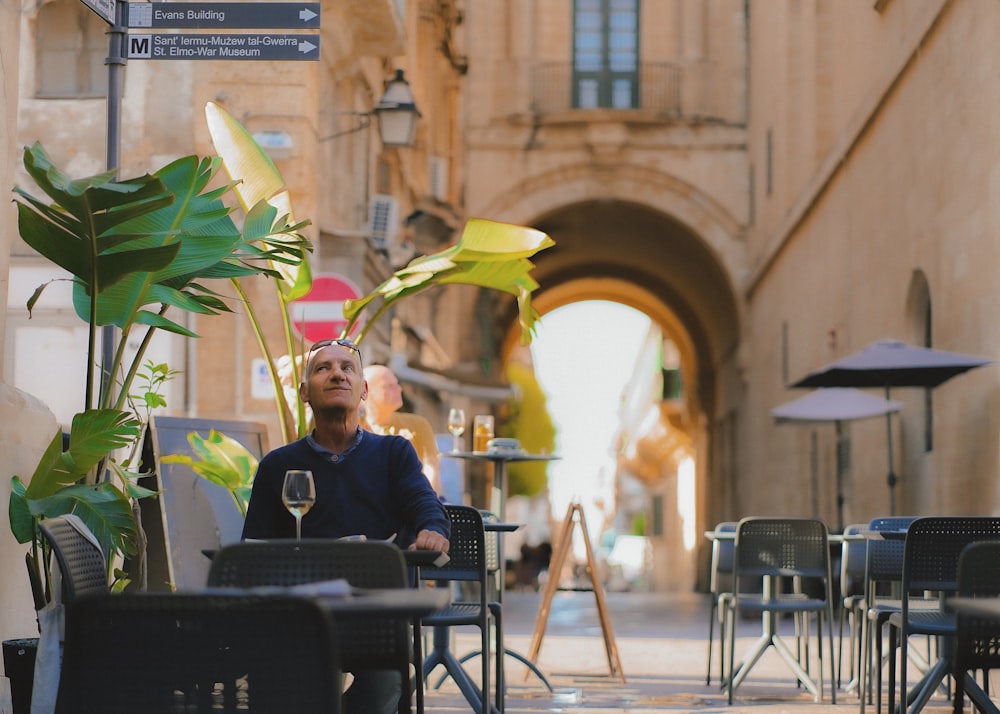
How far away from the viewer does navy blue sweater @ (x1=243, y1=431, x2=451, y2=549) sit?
4.66 meters

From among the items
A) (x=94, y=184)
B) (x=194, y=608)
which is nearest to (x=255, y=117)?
(x=94, y=184)

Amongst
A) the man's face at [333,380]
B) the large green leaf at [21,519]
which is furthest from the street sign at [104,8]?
the man's face at [333,380]

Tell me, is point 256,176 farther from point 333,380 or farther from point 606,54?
point 606,54

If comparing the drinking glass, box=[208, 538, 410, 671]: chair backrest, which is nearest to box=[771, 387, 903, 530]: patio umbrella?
the drinking glass

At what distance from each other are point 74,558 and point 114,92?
365 centimetres

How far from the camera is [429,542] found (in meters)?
4.39

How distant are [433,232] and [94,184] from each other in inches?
734

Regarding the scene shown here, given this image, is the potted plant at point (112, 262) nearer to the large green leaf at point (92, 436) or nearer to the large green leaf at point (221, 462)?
the large green leaf at point (92, 436)

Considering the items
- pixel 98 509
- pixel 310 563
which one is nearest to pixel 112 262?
pixel 98 509

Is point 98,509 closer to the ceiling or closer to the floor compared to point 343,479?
closer to the floor

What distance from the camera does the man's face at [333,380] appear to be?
186 inches

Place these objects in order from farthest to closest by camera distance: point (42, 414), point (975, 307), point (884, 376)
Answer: point (884, 376), point (975, 307), point (42, 414)

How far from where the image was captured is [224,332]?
1327cm

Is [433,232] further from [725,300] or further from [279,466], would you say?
[279,466]
